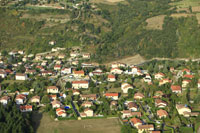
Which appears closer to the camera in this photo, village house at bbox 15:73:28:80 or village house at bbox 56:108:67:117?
village house at bbox 56:108:67:117

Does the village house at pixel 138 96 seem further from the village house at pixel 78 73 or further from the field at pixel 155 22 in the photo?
the field at pixel 155 22

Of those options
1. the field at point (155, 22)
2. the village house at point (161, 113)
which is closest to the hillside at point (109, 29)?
the field at point (155, 22)

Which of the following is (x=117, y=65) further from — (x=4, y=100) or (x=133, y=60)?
(x=4, y=100)

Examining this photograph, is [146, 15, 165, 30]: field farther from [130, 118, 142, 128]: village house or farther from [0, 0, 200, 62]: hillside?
[130, 118, 142, 128]: village house

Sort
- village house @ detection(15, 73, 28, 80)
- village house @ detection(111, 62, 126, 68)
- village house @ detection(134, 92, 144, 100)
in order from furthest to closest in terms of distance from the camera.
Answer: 1. village house @ detection(111, 62, 126, 68)
2. village house @ detection(15, 73, 28, 80)
3. village house @ detection(134, 92, 144, 100)

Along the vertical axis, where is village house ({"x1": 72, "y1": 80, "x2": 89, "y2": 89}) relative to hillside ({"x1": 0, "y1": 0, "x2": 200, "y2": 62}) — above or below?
below

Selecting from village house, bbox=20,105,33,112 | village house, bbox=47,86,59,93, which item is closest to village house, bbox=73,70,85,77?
village house, bbox=47,86,59,93

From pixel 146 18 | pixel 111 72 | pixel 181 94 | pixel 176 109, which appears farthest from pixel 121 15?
pixel 176 109
